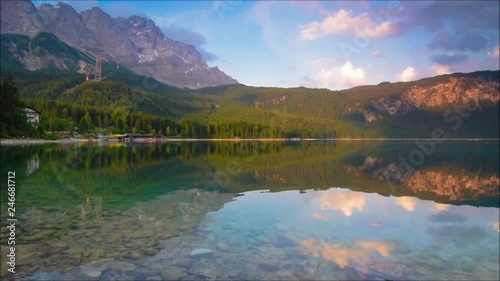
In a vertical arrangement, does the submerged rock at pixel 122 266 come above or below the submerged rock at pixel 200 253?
above

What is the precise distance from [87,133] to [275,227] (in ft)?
454

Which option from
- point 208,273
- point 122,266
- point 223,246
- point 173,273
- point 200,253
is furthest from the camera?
point 223,246

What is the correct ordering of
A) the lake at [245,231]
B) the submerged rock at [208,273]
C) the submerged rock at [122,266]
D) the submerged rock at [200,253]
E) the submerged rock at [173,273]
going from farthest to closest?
the submerged rock at [200,253]
the lake at [245,231]
the submerged rock at [122,266]
the submerged rock at [208,273]
the submerged rock at [173,273]

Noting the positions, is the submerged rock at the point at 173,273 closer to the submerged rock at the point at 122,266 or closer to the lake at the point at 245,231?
the lake at the point at 245,231

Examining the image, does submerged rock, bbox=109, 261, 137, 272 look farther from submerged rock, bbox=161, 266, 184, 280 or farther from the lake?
submerged rock, bbox=161, 266, 184, 280

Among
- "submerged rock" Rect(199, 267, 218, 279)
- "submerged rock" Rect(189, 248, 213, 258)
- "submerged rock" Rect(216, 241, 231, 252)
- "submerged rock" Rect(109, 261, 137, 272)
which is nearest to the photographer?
"submerged rock" Rect(199, 267, 218, 279)

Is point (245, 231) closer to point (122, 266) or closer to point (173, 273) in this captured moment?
point (173, 273)

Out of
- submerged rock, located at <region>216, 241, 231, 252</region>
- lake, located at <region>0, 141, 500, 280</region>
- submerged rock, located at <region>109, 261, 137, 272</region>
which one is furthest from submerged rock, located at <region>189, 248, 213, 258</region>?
submerged rock, located at <region>109, 261, 137, 272</region>

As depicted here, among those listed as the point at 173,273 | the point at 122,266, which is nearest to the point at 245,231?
the point at 173,273

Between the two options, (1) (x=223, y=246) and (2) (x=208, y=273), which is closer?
(2) (x=208, y=273)

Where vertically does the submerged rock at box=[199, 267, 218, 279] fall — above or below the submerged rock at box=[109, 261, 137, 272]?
below

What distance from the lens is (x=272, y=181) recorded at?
98.5ft

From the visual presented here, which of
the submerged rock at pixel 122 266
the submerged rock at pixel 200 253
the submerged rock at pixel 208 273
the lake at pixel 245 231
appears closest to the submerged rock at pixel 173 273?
the lake at pixel 245 231

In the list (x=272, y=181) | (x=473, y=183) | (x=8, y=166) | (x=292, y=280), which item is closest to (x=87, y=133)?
(x=8, y=166)
